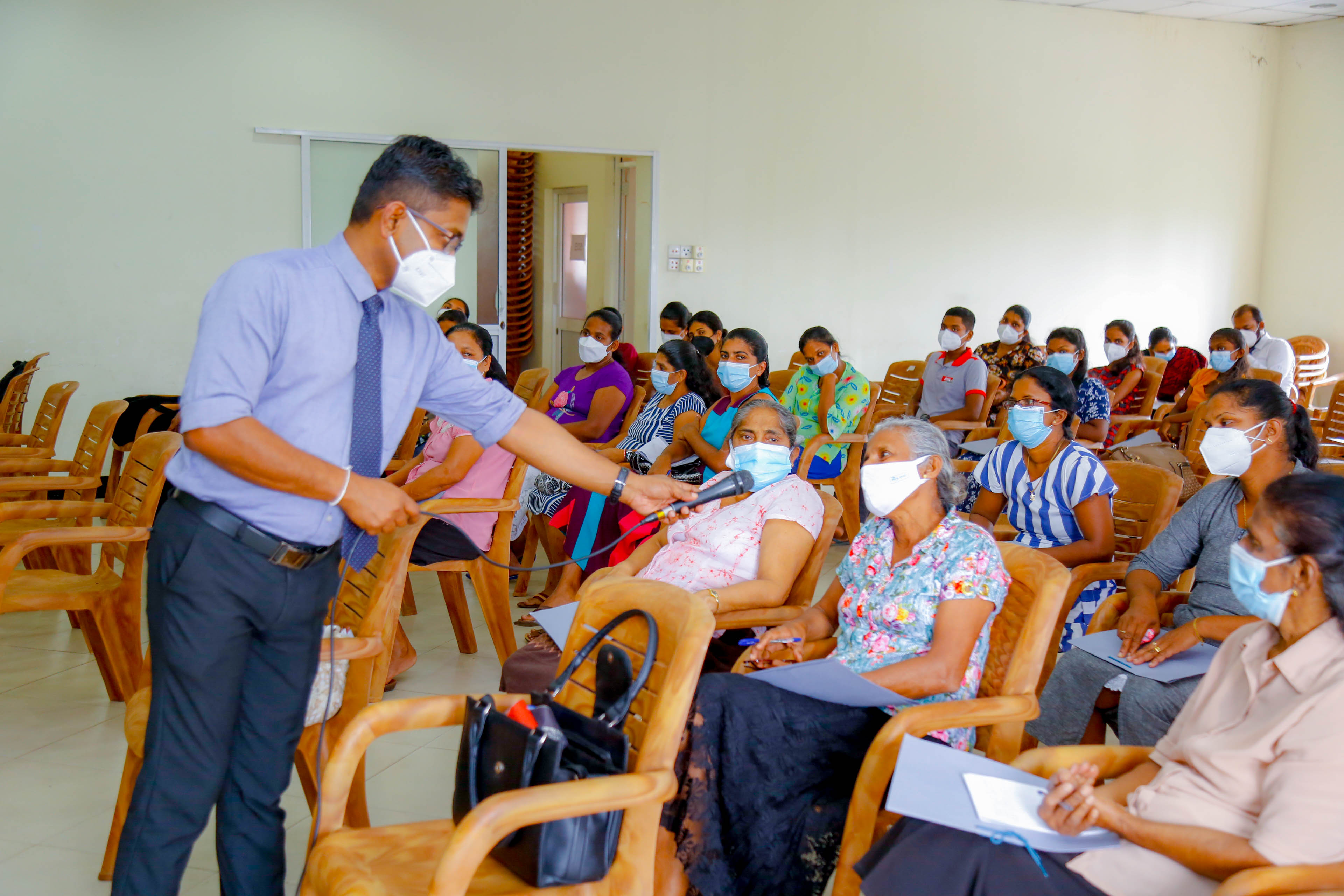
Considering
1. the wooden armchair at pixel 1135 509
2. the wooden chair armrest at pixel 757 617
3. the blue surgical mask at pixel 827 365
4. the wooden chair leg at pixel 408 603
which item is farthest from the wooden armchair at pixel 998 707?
the blue surgical mask at pixel 827 365

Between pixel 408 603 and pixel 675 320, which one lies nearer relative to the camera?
pixel 408 603

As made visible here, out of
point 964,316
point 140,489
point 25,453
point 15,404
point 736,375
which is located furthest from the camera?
point 964,316

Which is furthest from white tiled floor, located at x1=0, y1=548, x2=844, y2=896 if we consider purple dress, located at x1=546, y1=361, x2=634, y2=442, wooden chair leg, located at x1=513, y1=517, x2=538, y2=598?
purple dress, located at x1=546, y1=361, x2=634, y2=442

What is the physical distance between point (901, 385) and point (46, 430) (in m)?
4.77

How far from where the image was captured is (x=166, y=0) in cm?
612

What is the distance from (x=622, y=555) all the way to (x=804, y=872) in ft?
5.65

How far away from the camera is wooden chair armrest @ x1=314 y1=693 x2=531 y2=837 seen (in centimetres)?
164

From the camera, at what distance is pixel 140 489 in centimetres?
301

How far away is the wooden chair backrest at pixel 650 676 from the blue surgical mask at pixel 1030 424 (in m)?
1.71

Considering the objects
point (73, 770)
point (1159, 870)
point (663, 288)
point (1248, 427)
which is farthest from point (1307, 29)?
point (73, 770)

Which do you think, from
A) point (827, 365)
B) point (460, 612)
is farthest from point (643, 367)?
point (460, 612)

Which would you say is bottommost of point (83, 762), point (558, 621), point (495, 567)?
point (83, 762)

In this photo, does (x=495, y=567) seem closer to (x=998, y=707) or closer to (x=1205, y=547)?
(x=998, y=707)

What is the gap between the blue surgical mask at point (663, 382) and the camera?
4582 millimetres
